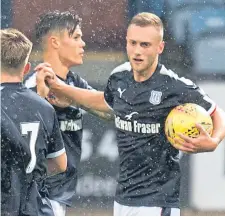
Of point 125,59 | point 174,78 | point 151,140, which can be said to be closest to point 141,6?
point 125,59

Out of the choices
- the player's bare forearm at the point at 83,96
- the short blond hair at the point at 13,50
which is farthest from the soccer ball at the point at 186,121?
the short blond hair at the point at 13,50

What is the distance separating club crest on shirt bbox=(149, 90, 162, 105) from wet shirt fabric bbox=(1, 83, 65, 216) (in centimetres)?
83

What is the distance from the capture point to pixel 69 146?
6062 millimetres

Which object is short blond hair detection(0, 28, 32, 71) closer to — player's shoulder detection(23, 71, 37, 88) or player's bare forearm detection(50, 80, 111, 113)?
player's shoulder detection(23, 71, 37, 88)

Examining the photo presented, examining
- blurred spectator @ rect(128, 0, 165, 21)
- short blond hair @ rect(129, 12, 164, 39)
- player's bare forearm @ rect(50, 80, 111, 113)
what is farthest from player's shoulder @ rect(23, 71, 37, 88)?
blurred spectator @ rect(128, 0, 165, 21)

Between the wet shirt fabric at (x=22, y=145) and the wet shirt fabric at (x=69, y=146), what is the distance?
0.99 metres

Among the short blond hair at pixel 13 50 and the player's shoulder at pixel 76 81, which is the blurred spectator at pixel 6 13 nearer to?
the player's shoulder at pixel 76 81

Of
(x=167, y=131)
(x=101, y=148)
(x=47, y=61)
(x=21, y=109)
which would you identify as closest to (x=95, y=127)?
(x=101, y=148)

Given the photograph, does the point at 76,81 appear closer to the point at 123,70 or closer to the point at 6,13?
the point at 123,70

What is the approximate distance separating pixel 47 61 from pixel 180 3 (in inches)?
45.3

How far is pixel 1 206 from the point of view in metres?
4.91

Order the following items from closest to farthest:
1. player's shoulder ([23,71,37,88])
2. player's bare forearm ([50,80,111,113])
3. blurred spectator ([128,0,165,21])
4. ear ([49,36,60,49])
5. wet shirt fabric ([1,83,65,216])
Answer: wet shirt fabric ([1,83,65,216]) < player's shoulder ([23,71,37,88]) < player's bare forearm ([50,80,111,113]) < ear ([49,36,60,49]) < blurred spectator ([128,0,165,21])

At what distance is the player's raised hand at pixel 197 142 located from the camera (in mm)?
5453

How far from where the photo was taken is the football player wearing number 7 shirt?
4840 mm
